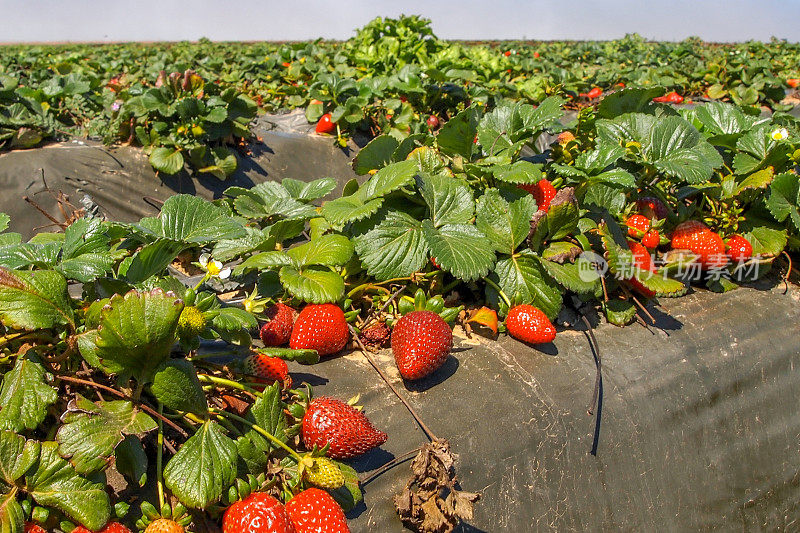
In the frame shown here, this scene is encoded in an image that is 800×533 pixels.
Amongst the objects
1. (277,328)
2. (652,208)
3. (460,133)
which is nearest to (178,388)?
(277,328)

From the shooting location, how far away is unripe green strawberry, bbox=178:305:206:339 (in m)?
1.40

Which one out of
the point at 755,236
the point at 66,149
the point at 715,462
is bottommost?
the point at 715,462

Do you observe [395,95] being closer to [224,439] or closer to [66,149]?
[66,149]

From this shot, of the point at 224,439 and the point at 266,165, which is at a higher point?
the point at 224,439

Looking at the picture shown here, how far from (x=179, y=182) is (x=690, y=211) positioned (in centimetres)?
354

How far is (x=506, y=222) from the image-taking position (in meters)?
2.21

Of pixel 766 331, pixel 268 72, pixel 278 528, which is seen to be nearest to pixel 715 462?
pixel 766 331

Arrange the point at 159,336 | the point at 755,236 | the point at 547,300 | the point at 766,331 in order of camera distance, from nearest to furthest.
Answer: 1. the point at 159,336
2. the point at 547,300
3. the point at 766,331
4. the point at 755,236

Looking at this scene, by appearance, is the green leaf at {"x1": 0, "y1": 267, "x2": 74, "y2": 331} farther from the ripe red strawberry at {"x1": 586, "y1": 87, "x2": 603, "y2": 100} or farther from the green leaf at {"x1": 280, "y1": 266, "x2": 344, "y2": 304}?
the ripe red strawberry at {"x1": 586, "y1": 87, "x2": 603, "y2": 100}

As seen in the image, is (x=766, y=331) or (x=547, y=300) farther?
(x=766, y=331)

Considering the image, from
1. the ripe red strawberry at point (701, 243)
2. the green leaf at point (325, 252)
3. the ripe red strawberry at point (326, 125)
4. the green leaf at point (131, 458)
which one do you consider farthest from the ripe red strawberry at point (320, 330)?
the ripe red strawberry at point (326, 125)

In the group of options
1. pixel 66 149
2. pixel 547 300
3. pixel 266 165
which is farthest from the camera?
pixel 266 165

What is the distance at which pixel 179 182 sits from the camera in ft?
14.9

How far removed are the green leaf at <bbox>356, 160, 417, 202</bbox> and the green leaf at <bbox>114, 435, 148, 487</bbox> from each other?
3.45 feet
